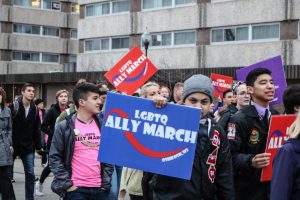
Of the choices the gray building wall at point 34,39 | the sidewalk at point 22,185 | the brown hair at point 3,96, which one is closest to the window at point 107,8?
the gray building wall at point 34,39

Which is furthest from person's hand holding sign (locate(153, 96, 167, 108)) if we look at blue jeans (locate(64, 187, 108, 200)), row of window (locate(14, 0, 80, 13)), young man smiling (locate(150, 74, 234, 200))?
row of window (locate(14, 0, 80, 13))

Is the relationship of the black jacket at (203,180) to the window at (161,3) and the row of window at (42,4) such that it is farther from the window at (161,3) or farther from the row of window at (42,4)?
the row of window at (42,4)

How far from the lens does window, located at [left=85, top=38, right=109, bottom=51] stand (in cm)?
4212

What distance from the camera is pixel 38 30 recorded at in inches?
2092

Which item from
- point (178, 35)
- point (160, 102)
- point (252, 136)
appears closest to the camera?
point (160, 102)

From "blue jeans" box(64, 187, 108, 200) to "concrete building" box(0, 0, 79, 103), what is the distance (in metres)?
44.2

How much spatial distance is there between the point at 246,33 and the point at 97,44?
1340 cm

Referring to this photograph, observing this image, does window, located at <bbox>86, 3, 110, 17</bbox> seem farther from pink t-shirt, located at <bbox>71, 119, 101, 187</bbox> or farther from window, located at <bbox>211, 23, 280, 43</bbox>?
pink t-shirt, located at <bbox>71, 119, 101, 187</bbox>

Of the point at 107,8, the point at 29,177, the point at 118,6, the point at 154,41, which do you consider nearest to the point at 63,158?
the point at 29,177

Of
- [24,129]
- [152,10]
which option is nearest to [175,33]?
[152,10]

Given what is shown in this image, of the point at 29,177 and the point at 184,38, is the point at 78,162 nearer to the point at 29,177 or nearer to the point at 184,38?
the point at 29,177

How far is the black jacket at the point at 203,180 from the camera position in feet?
14.6

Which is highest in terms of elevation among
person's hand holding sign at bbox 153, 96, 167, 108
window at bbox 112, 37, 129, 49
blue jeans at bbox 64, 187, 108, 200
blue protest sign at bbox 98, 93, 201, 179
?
window at bbox 112, 37, 129, 49

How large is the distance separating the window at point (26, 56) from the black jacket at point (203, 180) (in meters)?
49.1
